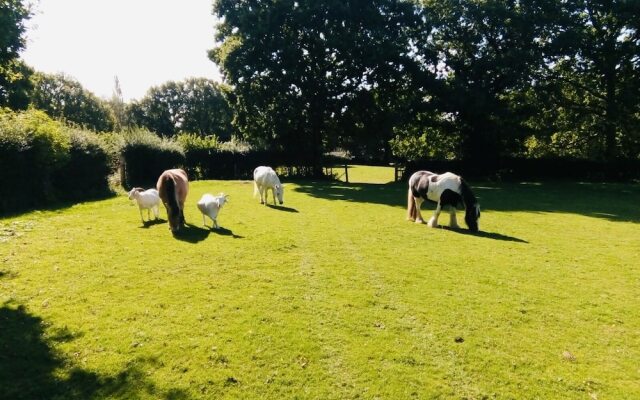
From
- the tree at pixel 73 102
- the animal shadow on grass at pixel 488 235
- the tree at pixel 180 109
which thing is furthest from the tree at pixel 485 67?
the tree at pixel 73 102

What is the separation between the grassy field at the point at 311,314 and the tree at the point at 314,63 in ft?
70.4

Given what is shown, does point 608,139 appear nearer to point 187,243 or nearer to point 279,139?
point 279,139

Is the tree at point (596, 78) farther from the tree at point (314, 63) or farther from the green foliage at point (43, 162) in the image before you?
the green foliage at point (43, 162)

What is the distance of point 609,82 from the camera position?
111 ft

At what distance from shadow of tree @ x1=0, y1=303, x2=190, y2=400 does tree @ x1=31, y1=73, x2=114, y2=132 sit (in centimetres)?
6908

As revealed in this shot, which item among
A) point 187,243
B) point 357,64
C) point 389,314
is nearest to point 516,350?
point 389,314

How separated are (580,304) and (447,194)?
7.37 meters

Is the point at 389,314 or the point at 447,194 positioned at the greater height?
the point at 447,194

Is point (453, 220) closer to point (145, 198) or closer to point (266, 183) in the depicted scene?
point (266, 183)

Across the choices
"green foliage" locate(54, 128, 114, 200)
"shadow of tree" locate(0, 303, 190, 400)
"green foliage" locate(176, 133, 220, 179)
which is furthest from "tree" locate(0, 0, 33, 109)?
"green foliage" locate(176, 133, 220, 179)

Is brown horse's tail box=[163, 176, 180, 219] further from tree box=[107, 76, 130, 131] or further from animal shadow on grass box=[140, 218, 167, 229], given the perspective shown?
tree box=[107, 76, 130, 131]

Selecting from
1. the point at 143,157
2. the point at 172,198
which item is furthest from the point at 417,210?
the point at 143,157

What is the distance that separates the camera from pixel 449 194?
15.0 meters

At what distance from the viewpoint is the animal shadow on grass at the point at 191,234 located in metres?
12.4
